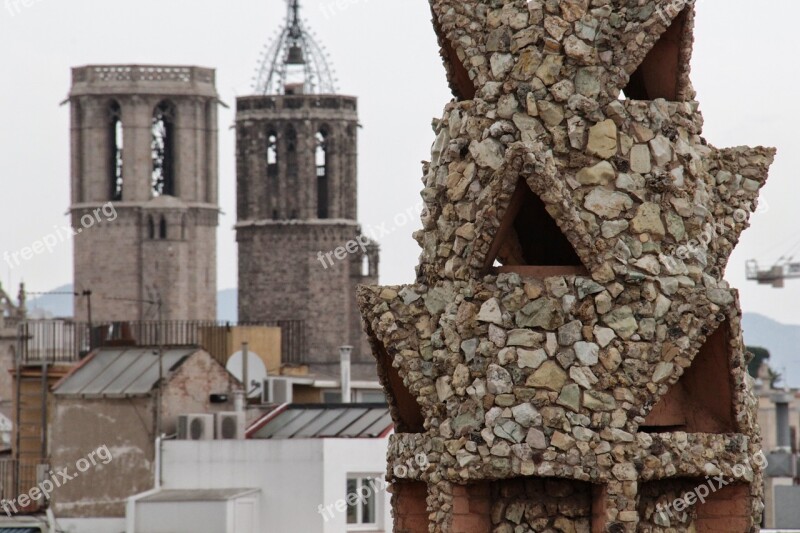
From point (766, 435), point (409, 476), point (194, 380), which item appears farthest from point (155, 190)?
point (409, 476)

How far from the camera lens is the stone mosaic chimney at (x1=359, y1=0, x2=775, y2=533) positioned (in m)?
19.0

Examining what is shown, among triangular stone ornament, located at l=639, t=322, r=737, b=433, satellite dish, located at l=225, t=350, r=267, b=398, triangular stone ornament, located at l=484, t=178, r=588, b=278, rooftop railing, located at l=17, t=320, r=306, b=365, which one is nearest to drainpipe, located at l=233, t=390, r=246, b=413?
rooftop railing, located at l=17, t=320, r=306, b=365

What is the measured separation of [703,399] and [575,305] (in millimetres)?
1692

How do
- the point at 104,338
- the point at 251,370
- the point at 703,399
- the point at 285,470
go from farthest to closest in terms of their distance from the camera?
the point at 104,338 → the point at 251,370 → the point at 285,470 → the point at 703,399

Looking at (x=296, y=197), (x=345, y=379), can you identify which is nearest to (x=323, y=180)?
(x=296, y=197)

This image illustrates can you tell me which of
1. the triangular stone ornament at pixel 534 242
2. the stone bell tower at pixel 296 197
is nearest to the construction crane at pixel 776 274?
the stone bell tower at pixel 296 197

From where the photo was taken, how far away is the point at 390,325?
65.1 feet

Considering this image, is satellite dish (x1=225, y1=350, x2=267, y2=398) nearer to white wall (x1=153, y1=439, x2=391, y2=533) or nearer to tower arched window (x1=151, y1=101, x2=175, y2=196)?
white wall (x1=153, y1=439, x2=391, y2=533)

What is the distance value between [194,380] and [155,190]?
343ft

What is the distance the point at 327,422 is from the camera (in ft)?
169

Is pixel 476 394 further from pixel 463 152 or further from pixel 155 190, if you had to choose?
pixel 155 190

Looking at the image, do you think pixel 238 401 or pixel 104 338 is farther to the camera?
pixel 104 338

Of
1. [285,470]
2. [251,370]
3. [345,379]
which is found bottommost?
[285,470]
